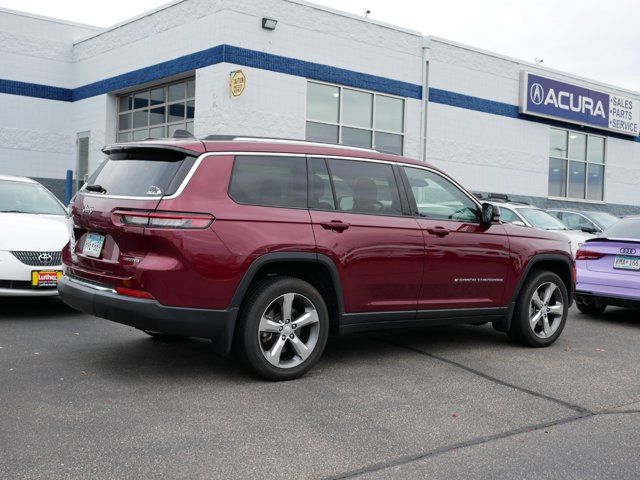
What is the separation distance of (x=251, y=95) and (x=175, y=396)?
39.4 feet

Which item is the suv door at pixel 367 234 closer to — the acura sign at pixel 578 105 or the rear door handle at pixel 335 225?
the rear door handle at pixel 335 225

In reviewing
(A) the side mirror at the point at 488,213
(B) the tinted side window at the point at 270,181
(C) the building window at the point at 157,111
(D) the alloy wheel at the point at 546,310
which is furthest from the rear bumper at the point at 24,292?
(C) the building window at the point at 157,111

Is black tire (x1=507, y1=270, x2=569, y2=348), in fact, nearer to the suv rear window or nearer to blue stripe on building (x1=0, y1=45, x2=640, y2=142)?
the suv rear window

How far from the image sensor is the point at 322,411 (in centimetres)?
443

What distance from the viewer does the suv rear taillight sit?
467 cm

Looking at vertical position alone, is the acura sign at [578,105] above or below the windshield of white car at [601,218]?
above

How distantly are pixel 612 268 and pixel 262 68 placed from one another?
1000 centimetres

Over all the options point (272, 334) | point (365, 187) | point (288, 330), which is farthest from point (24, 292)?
point (365, 187)

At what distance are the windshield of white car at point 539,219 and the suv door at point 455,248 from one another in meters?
7.32

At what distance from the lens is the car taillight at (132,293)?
468 cm

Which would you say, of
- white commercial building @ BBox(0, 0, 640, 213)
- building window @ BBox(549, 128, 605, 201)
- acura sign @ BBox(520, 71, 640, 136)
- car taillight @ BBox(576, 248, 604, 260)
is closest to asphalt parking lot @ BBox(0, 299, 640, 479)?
car taillight @ BBox(576, 248, 604, 260)

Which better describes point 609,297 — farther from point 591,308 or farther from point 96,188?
point 96,188

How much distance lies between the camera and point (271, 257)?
494 centimetres

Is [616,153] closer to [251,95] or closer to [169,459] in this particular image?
[251,95]
